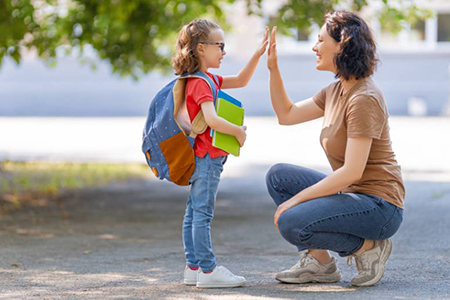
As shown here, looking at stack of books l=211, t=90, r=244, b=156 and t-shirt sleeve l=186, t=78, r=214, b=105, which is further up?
t-shirt sleeve l=186, t=78, r=214, b=105

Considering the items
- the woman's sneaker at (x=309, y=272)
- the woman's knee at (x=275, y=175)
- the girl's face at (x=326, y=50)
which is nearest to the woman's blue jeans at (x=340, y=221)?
the woman's sneaker at (x=309, y=272)

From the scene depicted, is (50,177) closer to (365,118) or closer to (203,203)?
(203,203)

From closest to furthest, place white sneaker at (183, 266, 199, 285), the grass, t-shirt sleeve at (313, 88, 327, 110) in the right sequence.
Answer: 1. white sneaker at (183, 266, 199, 285)
2. t-shirt sleeve at (313, 88, 327, 110)
3. the grass

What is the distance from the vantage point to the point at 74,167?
43.4ft

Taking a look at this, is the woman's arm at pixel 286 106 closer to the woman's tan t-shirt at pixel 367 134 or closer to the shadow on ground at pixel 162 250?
the woman's tan t-shirt at pixel 367 134

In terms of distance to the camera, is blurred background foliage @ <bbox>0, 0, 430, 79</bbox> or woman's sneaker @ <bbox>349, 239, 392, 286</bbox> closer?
woman's sneaker @ <bbox>349, 239, 392, 286</bbox>

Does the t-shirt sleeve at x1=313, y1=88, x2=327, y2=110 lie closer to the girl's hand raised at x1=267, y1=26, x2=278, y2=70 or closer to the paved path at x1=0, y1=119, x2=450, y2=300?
the girl's hand raised at x1=267, y1=26, x2=278, y2=70

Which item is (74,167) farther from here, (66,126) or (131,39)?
(66,126)

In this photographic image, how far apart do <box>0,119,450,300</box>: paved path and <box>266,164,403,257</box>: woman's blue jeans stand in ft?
0.88

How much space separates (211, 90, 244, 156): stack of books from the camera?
4.36 m

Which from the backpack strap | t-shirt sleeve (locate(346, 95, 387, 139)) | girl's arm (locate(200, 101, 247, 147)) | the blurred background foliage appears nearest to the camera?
t-shirt sleeve (locate(346, 95, 387, 139))

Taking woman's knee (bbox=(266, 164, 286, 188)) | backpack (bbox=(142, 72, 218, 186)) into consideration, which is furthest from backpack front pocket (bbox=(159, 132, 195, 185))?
woman's knee (bbox=(266, 164, 286, 188))

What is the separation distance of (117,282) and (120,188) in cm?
603

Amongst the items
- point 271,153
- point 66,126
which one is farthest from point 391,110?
point 271,153
